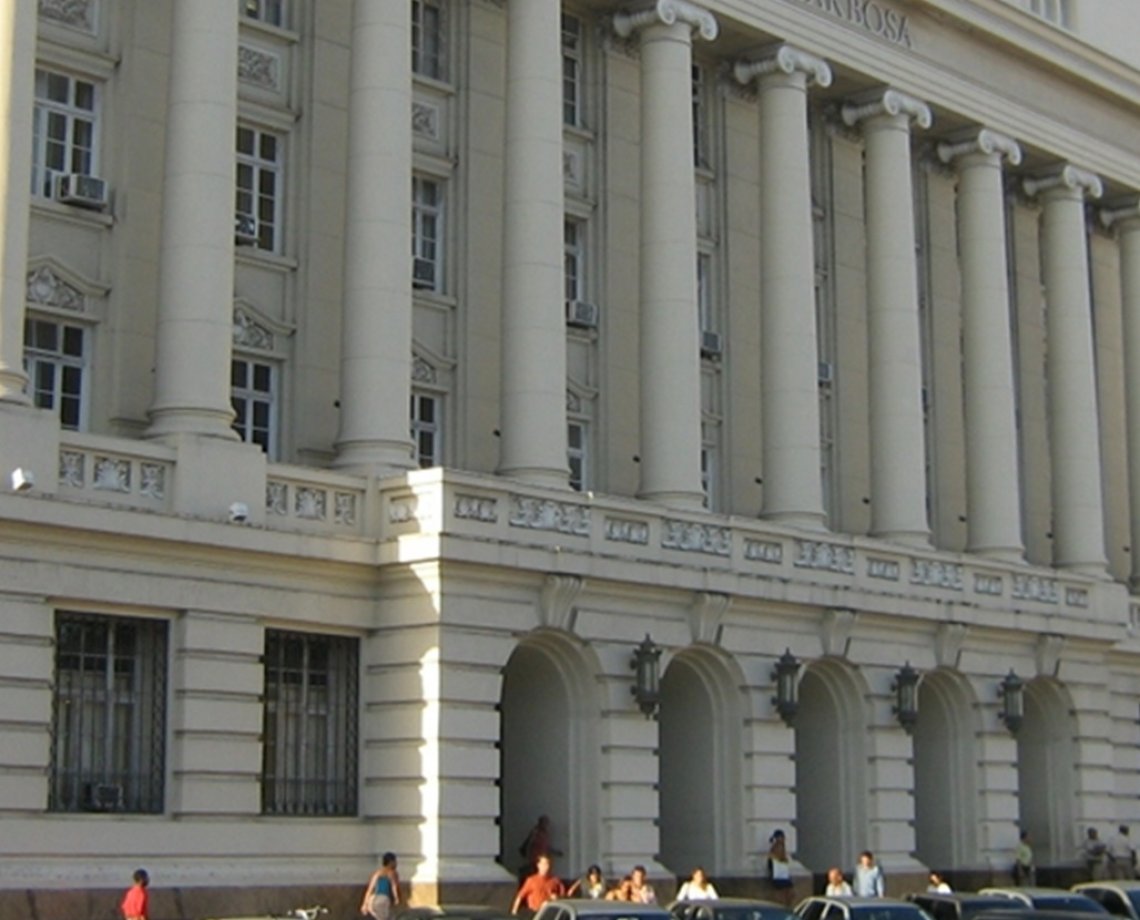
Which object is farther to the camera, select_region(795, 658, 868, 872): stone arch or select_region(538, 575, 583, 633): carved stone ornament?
select_region(795, 658, 868, 872): stone arch

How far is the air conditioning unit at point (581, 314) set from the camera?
42.5 metres

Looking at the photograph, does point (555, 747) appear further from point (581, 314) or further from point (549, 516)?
point (581, 314)

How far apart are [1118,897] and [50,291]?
19.0 meters

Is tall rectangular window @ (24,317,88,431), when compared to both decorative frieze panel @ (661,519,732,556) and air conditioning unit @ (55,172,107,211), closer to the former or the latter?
air conditioning unit @ (55,172,107,211)

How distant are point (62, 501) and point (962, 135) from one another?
27.6 m

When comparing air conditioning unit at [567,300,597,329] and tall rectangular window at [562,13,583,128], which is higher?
tall rectangular window at [562,13,583,128]

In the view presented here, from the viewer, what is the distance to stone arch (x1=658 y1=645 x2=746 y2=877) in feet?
127

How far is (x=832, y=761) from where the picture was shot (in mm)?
41938

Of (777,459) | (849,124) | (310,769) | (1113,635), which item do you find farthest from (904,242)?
(310,769)

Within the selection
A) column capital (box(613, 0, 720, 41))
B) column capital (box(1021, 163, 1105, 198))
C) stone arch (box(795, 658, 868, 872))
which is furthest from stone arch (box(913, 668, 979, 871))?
column capital (box(1021, 163, 1105, 198))

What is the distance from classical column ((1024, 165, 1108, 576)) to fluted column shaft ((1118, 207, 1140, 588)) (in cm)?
202

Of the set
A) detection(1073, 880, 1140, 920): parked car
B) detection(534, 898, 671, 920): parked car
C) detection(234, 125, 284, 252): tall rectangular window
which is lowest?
detection(1073, 880, 1140, 920): parked car

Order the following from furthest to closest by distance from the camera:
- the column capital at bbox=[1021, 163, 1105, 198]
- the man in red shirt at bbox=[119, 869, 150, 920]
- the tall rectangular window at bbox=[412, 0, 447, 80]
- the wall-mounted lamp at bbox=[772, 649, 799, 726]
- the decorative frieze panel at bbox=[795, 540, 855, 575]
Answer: the column capital at bbox=[1021, 163, 1105, 198]
the tall rectangular window at bbox=[412, 0, 447, 80]
the decorative frieze panel at bbox=[795, 540, 855, 575]
the wall-mounted lamp at bbox=[772, 649, 799, 726]
the man in red shirt at bbox=[119, 869, 150, 920]

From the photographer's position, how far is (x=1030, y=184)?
53.1 m
